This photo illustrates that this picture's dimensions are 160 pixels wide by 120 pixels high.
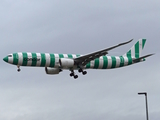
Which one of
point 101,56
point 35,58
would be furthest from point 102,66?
point 35,58

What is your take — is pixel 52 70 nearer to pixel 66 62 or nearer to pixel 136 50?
pixel 66 62

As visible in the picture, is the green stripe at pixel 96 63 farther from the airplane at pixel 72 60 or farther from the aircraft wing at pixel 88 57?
the aircraft wing at pixel 88 57

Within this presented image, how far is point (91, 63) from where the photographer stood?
277 feet

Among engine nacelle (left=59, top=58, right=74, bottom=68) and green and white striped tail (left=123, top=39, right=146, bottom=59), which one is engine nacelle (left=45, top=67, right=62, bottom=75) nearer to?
engine nacelle (left=59, top=58, right=74, bottom=68)

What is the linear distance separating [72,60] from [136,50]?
56.0ft

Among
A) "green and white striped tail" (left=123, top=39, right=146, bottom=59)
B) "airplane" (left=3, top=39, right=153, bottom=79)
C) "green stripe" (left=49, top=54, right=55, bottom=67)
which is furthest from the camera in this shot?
"green and white striped tail" (left=123, top=39, right=146, bottom=59)

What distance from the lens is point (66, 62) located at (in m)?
79.6

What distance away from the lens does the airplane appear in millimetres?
77500

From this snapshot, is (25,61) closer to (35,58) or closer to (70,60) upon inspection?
(35,58)

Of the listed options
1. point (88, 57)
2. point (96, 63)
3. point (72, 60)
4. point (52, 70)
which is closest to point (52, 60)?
point (72, 60)

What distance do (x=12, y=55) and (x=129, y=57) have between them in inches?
906

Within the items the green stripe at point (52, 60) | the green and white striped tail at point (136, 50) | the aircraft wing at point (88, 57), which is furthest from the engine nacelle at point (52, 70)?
the green and white striped tail at point (136, 50)

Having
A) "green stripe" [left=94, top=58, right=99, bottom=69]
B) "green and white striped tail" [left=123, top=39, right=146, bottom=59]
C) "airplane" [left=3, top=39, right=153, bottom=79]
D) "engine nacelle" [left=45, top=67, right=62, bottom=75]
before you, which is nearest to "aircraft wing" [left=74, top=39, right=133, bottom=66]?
"airplane" [left=3, top=39, right=153, bottom=79]

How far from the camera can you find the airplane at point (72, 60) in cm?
7750
